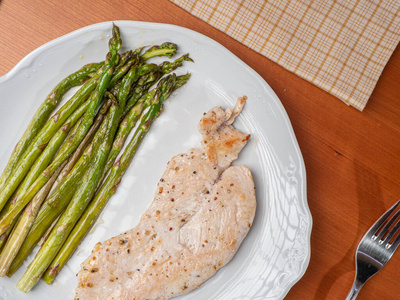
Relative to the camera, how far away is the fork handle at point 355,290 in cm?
295

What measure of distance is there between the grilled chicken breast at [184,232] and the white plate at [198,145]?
0.16 metres

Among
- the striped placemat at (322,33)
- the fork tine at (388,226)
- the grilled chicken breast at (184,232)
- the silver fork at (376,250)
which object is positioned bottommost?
the grilled chicken breast at (184,232)

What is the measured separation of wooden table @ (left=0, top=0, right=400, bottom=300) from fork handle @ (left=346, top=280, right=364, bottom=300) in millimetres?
70

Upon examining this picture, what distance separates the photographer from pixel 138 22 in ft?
9.88

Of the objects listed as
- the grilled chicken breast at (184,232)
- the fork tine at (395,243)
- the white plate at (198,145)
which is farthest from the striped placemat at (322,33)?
the fork tine at (395,243)

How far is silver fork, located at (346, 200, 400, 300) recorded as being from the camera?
2.96m

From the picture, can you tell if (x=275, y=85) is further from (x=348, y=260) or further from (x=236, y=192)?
(x=348, y=260)

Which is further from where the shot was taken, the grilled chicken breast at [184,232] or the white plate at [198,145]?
the white plate at [198,145]

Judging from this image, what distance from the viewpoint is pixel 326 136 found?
3092mm

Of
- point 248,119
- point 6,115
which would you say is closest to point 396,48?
point 248,119

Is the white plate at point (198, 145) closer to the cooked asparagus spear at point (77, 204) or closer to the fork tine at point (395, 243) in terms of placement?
the cooked asparagus spear at point (77, 204)

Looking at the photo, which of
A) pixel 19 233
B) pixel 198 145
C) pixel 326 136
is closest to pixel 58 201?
pixel 19 233

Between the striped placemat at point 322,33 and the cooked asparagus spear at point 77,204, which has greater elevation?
the striped placemat at point 322,33

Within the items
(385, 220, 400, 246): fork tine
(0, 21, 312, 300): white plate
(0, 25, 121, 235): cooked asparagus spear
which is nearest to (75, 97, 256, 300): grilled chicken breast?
(0, 21, 312, 300): white plate
